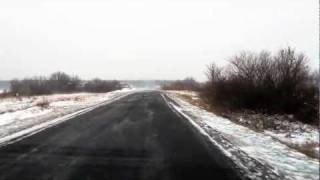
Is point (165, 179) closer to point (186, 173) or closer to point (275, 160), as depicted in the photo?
point (186, 173)

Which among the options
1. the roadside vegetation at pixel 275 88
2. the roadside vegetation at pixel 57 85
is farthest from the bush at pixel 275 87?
the roadside vegetation at pixel 57 85

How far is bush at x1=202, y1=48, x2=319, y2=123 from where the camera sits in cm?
2466

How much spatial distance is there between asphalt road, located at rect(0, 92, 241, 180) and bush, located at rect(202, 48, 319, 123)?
13.0 meters

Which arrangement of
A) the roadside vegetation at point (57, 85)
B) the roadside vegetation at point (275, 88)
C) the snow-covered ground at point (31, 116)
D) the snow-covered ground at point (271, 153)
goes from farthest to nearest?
the roadside vegetation at point (57, 85), the roadside vegetation at point (275, 88), the snow-covered ground at point (31, 116), the snow-covered ground at point (271, 153)

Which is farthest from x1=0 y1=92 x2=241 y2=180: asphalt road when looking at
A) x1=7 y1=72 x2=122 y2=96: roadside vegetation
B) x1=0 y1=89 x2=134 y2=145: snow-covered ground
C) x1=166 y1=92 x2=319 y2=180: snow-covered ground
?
x1=7 y1=72 x2=122 y2=96: roadside vegetation

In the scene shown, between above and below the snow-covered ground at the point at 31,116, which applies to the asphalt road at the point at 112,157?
above

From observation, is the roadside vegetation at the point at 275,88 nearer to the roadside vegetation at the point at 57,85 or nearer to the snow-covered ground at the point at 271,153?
the snow-covered ground at the point at 271,153

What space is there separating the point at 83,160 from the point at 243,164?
3.11m

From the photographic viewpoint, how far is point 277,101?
25359 mm

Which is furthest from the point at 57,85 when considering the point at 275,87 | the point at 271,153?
the point at 271,153

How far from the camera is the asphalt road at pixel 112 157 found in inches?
286

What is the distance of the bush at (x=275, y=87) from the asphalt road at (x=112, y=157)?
1297 centimetres

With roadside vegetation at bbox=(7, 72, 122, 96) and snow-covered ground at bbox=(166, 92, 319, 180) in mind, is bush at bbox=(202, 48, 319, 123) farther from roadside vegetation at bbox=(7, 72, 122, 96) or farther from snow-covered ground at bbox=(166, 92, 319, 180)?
roadside vegetation at bbox=(7, 72, 122, 96)

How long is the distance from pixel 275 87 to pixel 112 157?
61.9 ft
